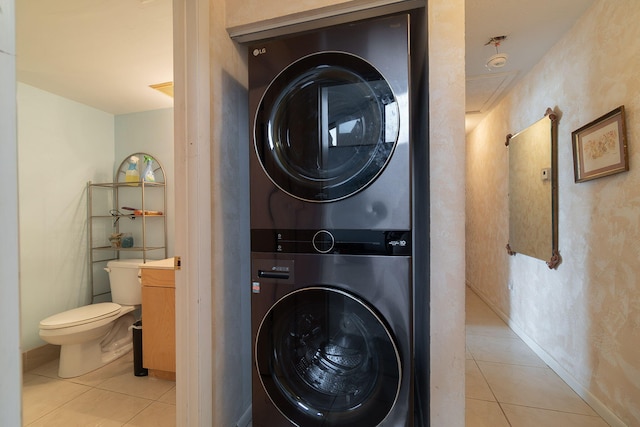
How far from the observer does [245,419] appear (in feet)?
4.41

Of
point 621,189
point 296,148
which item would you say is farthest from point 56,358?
point 621,189

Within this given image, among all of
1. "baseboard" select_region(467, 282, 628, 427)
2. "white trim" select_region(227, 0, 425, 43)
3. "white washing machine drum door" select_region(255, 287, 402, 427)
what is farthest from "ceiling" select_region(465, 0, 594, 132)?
"baseboard" select_region(467, 282, 628, 427)

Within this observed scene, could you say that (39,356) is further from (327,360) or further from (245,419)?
(327,360)

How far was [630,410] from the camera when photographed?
52.5 inches

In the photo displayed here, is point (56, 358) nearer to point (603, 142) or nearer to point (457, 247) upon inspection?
point (457, 247)

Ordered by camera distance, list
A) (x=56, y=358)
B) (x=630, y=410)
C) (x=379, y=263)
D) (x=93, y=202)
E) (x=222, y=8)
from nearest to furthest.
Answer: (x=379, y=263) < (x=222, y=8) < (x=630, y=410) < (x=56, y=358) < (x=93, y=202)

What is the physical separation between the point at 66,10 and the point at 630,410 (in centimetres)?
A: 362

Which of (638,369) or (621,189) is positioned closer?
(638,369)

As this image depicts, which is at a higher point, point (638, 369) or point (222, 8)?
point (222, 8)

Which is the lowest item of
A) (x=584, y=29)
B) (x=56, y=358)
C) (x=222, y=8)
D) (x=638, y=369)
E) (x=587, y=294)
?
(x=56, y=358)

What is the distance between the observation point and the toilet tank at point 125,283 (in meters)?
2.36

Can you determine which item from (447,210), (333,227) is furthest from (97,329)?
(447,210)

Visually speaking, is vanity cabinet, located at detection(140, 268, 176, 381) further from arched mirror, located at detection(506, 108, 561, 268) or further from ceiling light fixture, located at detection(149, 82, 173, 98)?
arched mirror, located at detection(506, 108, 561, 268)

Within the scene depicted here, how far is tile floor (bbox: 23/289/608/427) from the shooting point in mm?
1505
